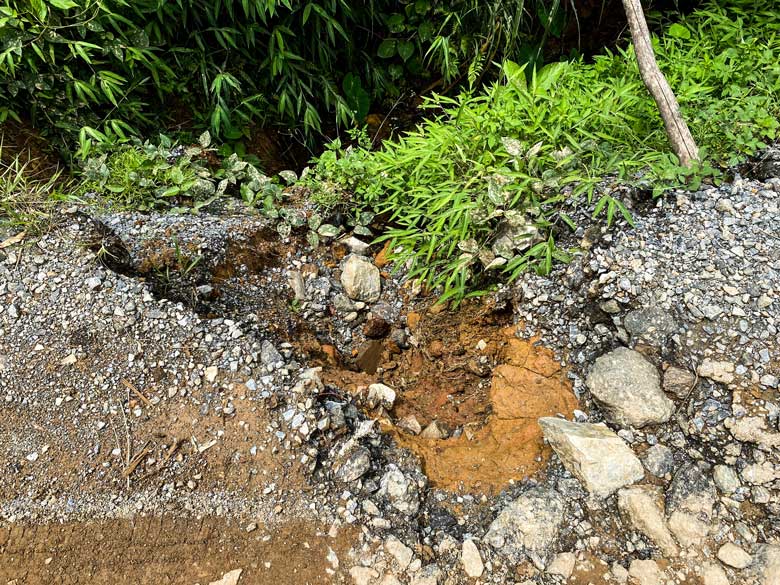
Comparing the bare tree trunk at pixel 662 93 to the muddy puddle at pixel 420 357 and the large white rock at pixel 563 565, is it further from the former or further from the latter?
the large white rock at pixel 563 565

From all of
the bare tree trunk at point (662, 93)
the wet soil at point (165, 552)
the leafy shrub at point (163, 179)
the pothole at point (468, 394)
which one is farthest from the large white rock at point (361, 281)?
the bare tree trunk at point (662, 93)

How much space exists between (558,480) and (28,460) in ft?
5.55

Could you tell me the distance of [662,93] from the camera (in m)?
2.38

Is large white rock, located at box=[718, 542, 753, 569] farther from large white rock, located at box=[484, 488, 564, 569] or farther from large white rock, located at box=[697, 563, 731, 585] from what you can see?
large white rock, located at box=[484, 488, 564, 569]

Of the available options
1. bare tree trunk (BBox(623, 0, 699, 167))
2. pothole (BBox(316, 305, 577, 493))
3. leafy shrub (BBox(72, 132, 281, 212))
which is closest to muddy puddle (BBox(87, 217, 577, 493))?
pothole (BBox(316, 305, 577, 493))

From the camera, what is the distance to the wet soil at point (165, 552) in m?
1.60

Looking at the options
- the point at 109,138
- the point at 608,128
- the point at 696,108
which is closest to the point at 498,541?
the point at 608,128

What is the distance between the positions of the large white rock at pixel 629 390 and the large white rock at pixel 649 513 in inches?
9.1

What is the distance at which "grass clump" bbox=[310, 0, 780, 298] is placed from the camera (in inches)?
91.8

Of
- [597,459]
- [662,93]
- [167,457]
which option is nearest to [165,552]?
[167,457]

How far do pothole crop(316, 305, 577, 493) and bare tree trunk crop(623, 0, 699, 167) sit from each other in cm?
102

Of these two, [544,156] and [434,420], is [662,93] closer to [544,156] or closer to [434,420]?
[544,156]

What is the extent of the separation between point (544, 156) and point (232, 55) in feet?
6.10

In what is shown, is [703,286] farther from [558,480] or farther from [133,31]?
[133,31]
